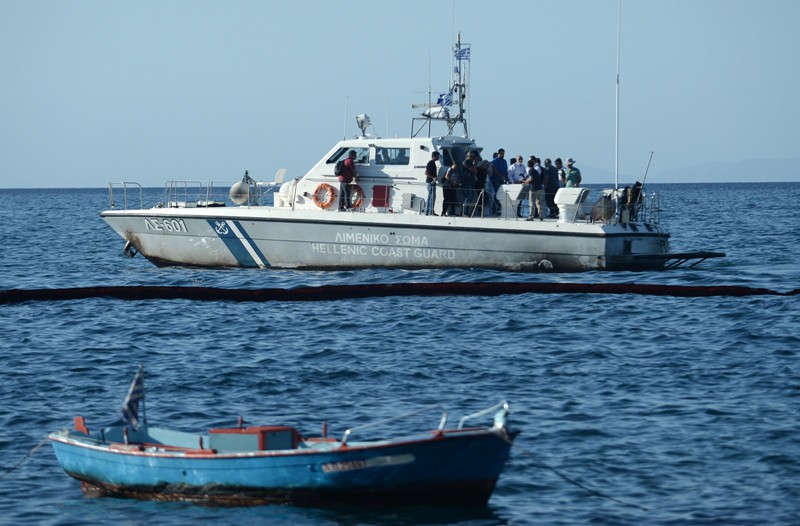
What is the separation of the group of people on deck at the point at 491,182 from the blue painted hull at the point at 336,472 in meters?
12.8

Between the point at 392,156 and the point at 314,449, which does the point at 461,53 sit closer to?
the point at 392,156

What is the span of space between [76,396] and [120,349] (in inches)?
130

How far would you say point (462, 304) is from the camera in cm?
2058

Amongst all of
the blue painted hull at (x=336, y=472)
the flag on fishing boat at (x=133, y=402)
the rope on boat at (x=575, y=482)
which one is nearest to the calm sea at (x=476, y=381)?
the rope on boat at (x=575, y=482)

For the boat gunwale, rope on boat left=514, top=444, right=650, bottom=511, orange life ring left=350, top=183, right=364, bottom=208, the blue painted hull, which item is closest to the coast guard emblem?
orange life ring left=350, top=183, right=364, bottom=208

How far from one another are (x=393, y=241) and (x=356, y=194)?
154cm

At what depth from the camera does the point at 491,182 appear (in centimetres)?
2364

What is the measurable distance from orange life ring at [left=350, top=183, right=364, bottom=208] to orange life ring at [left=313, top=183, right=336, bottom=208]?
0.38 metres

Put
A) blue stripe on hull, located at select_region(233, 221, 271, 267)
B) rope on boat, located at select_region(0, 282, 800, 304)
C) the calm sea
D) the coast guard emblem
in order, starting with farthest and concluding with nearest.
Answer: the coast guard emblem → blue stripe on hull, located at select_region(233, 221, 271, 267) → rope on boat, located at select_region(0, 282, 800, 304) → the calm sea

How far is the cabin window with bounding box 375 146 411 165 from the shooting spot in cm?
2364

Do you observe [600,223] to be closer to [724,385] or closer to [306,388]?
[724,385]

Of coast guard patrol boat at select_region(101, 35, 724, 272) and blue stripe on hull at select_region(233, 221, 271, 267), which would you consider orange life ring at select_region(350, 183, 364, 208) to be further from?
blue stripe on hull at select_region(233, 221, 271, 267)

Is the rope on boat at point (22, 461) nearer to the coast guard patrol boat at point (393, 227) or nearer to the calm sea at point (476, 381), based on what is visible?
the calm sea at point (476, 381)

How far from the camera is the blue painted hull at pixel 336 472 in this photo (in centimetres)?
956
